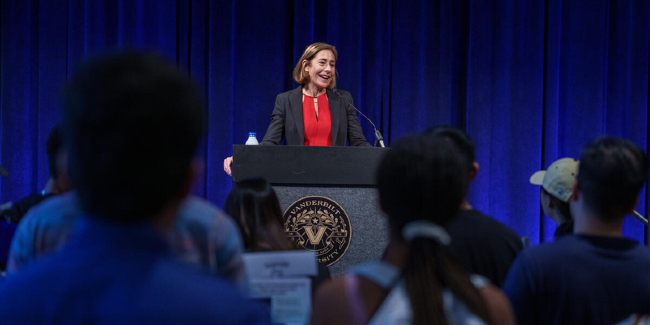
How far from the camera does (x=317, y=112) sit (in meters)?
3.75

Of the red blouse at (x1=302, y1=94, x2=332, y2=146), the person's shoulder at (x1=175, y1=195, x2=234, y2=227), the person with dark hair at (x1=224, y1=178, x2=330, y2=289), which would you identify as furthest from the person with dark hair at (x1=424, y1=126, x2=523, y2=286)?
the red blouse at (x1=302, y1=94, x2=332, y2=146)

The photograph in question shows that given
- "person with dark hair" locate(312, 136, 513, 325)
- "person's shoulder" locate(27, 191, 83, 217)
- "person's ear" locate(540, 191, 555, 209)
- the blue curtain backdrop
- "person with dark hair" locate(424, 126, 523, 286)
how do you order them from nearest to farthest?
"person with dark hair" locate(312, 136, 513, 325), "person's shoulder" locate(27, 191, 83, 217), "person with dark hair" locate(424, 126, 523, 286), "person's ear" locate(540, 191, 555, 209), the blue curtain backdrop

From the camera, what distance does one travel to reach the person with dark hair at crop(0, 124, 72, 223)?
134 centimetres

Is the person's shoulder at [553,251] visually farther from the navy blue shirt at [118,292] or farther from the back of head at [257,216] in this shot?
the navy blue shirt at [118,292]

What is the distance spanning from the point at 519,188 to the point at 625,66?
1.45 m

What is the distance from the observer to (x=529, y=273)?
1073mm

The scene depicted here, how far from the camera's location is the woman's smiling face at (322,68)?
365cm

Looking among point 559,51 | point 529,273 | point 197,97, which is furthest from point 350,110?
point 197,97

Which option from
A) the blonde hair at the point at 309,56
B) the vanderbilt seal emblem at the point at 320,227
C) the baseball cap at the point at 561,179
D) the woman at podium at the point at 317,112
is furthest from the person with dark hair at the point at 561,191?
the blonde hair at the point at 309,56

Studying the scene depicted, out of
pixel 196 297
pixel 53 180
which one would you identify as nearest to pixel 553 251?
pixel 196 297

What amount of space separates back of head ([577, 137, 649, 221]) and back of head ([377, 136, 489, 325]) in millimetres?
449

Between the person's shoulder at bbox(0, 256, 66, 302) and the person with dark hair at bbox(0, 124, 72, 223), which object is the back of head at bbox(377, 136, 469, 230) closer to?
the person's shoulder at bbox(0, 256, 66, 302)

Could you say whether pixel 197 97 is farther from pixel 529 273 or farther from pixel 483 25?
pixel 483 25

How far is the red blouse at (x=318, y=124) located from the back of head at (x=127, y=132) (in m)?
3.21
